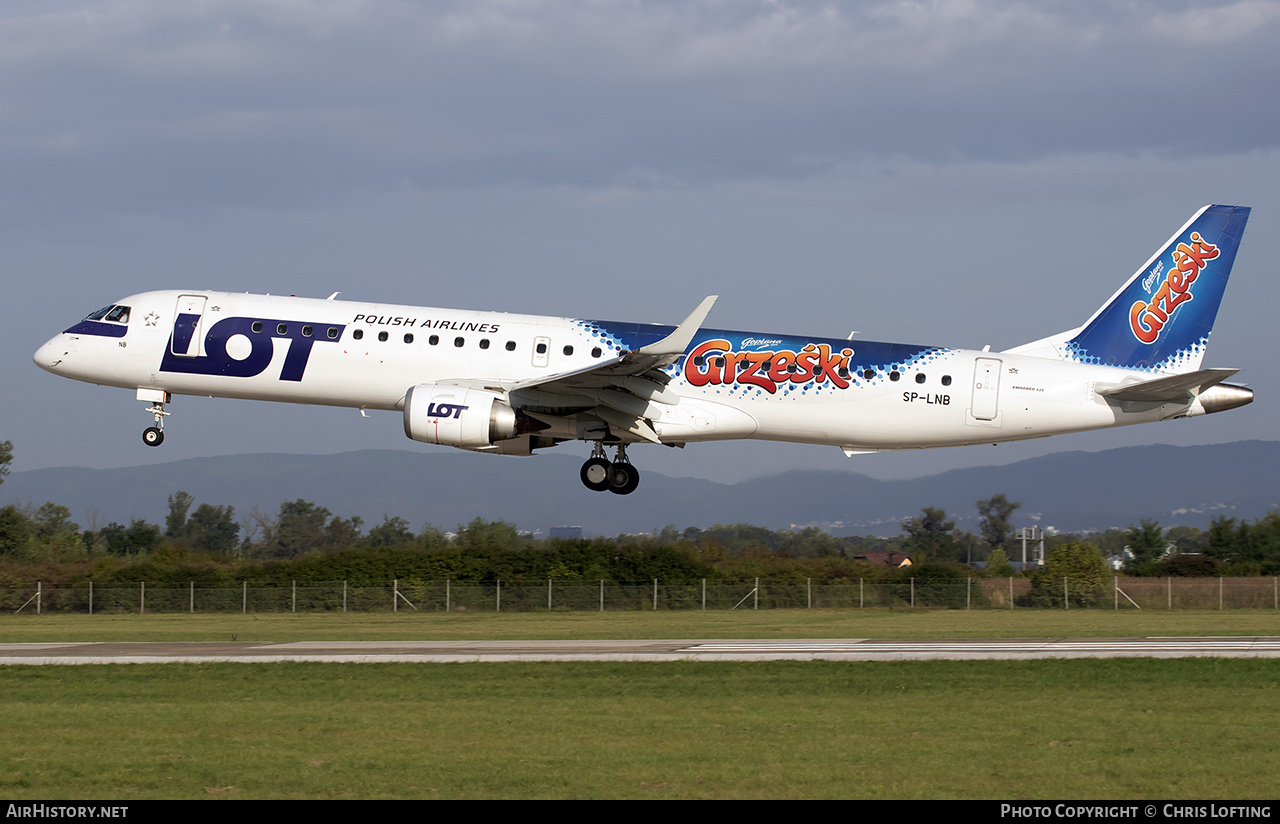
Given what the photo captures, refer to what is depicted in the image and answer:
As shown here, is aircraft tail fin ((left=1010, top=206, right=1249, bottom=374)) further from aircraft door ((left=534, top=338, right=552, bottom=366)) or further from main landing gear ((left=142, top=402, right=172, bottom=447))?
→ main landing gear ((left=142, top=402, right=172, bottom=447))

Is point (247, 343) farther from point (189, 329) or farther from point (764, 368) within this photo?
point (764, 368)

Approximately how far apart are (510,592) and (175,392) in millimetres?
19142

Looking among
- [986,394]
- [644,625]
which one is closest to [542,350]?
[644,625]

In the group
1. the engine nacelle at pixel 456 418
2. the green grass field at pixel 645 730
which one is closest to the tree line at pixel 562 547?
the engine nacelle at pixel 456 418

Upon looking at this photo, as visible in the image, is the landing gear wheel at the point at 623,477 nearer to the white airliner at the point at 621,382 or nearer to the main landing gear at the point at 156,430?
the white airliner at the point at 621,382

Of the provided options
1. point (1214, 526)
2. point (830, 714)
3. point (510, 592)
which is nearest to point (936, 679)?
point (830, 714)

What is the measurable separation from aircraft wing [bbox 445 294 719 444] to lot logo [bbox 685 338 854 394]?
2.85 feet

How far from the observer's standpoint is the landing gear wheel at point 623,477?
105 feet

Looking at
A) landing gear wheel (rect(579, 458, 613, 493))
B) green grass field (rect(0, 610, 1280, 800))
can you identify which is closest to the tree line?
landing gear wheel (rect(579, 458, 613, 493))

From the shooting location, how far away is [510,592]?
49281 mm

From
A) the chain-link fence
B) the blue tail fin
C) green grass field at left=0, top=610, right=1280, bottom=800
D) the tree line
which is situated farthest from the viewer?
the tree line

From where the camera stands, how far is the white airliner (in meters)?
30.9

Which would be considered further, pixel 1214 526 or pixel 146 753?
pixel 1214 526
